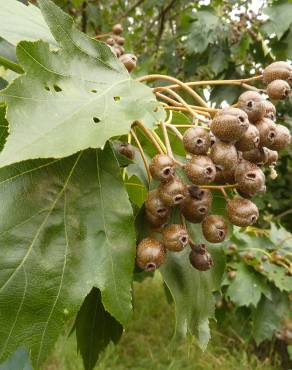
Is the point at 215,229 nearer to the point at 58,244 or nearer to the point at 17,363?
the point at 58,244

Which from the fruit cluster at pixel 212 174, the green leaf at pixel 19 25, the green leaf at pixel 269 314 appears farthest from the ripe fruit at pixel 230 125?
the green leaf at pixel 269 314

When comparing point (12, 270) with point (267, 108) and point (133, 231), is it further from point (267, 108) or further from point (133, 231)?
point (267, 108)

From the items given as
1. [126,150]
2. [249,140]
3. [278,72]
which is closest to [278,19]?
[278,72]

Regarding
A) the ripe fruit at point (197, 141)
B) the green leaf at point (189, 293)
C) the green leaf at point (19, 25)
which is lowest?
the green leaf at point (189, 293)

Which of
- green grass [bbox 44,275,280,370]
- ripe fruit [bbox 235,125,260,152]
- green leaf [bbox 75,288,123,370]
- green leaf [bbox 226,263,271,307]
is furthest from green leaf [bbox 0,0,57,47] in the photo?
green grass [bbox 44,275,280,370]

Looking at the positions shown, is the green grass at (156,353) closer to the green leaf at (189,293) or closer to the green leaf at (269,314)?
the green leaf at (269,314)
